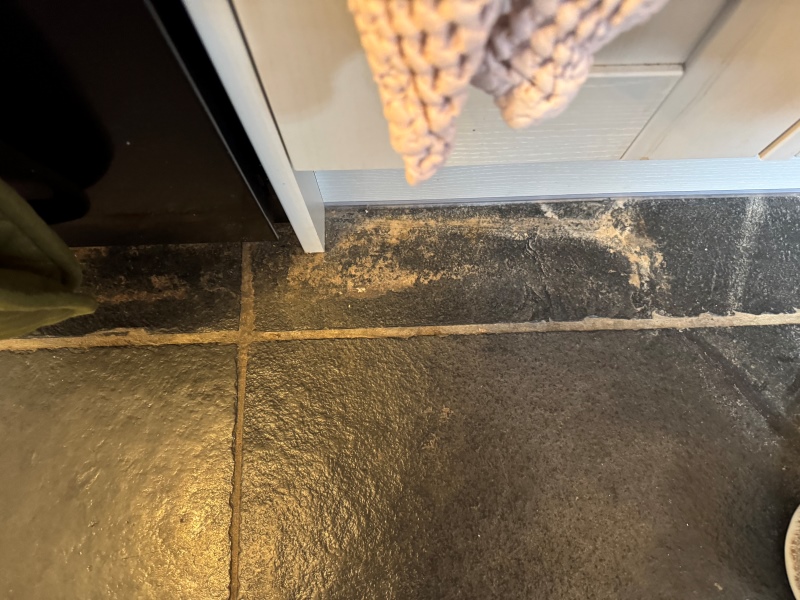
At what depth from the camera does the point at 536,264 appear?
0.89 m

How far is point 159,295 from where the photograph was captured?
2.82 ft

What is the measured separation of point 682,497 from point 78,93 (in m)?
0.86

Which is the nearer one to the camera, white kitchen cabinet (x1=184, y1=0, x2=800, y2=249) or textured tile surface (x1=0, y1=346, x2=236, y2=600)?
white kitchen cabinet (x1=184, y1=0, x2=800, y2=249)

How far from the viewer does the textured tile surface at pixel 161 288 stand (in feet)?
2.78

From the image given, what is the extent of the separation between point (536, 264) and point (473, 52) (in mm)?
602

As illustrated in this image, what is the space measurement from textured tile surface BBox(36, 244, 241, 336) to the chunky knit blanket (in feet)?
1.85

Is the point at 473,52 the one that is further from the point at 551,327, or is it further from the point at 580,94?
the point at 551,327

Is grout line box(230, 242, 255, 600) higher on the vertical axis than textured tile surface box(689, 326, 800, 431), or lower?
higher

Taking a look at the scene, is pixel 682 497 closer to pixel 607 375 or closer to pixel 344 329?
pixel 607 375

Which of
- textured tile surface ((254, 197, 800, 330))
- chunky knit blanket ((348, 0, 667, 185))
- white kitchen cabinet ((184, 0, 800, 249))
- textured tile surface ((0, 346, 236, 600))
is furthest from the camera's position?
textured tile surface ((254, 197, 800, 330))

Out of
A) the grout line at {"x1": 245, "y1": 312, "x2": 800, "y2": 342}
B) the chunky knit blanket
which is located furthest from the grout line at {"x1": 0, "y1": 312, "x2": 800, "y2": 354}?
the chunky knit blanket

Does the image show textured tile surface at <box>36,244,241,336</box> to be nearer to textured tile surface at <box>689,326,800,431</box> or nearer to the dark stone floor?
the dark stone floor

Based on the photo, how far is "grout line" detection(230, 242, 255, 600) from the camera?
30.1 inches

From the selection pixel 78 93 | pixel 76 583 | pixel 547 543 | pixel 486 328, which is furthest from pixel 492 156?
pixel 76 583
